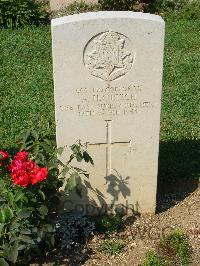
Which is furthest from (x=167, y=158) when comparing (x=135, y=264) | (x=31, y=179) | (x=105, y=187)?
(x=31, y=179)

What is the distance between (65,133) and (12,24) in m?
5.76

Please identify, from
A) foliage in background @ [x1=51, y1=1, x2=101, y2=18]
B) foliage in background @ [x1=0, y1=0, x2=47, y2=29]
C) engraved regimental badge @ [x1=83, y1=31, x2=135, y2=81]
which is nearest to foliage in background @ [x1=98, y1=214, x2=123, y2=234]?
engraved regimental badge @ [x1=83, y1=31, x2=135, y2=81]

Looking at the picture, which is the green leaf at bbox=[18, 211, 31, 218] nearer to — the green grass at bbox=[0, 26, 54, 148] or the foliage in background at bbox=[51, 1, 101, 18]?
the green grass at bbox=[0, 26, 54, 148]

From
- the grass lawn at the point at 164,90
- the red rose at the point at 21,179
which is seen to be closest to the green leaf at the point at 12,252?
the red rose at the point at 21,179

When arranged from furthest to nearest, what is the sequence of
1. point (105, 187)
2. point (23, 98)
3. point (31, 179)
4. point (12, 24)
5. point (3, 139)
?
point (12, 24)
point (23, 98)
point (3, 139)
point (105, 187)
point (31, 179)

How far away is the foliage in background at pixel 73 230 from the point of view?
463 centimetres

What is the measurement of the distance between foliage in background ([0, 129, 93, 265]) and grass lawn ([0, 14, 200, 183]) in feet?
2.15

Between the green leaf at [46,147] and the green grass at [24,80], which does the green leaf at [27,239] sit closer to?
the green leaf at [46,147]

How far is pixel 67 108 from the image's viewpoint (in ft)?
14.8

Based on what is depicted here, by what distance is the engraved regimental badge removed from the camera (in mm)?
4273

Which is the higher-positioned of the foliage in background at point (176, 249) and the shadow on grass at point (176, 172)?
the shadow on grass at point (176, 172)

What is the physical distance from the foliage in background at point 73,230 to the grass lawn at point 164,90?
3.36 feet

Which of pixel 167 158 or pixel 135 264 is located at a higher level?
pixel 167 158

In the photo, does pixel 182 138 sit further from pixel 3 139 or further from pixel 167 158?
pixel 3 139
